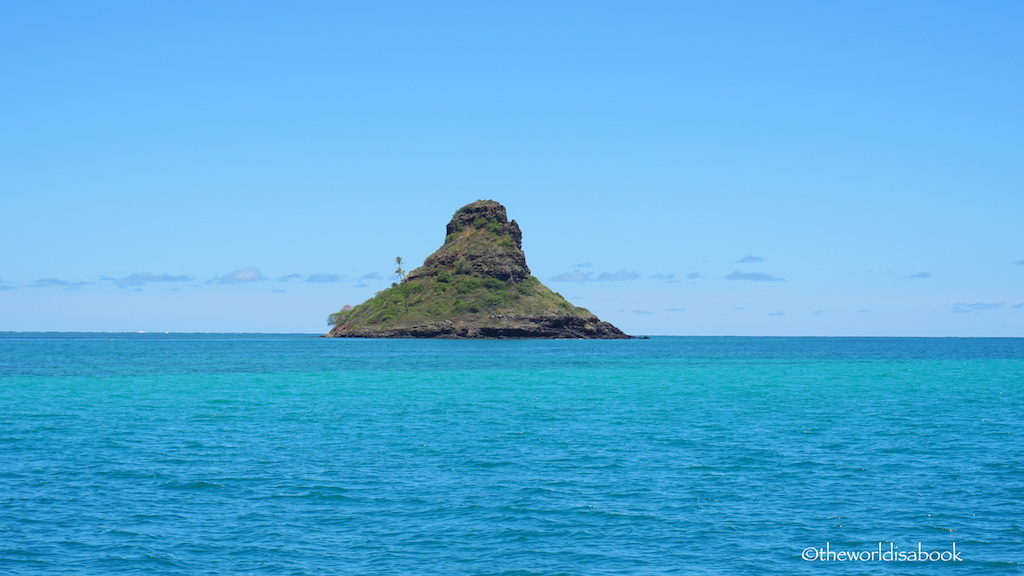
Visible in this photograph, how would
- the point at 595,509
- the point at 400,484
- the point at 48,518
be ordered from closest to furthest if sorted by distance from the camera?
1. the point at 48,518
2. the point at 595,509
3. the point at 400,484

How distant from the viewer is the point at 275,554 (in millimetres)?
22094

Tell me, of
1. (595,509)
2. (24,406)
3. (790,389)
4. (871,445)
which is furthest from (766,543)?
(790,389)

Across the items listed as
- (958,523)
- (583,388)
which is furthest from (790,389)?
(958,523)

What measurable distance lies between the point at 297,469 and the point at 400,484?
5.05 m

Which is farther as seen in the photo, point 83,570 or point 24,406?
point 24,406

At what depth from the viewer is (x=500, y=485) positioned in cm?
3062

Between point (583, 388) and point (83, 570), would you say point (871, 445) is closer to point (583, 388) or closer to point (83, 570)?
point (83, 570)

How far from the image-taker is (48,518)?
25250 millimetres

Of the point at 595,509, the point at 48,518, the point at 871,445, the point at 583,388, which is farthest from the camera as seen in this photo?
the point at 583,388

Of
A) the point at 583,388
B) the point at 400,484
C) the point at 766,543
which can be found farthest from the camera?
the point at 583,388

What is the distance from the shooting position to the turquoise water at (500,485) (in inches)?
874

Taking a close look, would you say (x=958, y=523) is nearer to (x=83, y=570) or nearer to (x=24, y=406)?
(x=83, y=570)

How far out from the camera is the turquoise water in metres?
22.2

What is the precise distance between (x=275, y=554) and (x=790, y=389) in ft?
208
